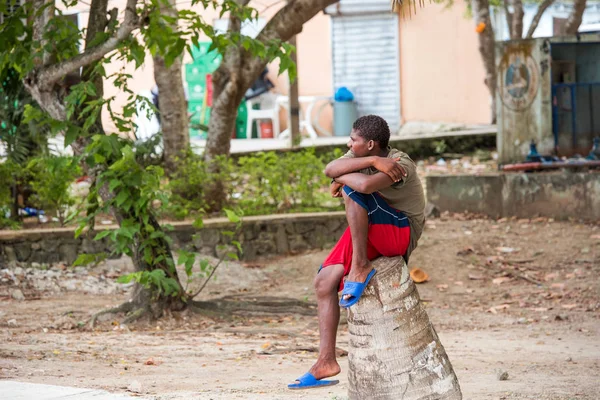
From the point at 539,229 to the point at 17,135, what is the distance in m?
6.16

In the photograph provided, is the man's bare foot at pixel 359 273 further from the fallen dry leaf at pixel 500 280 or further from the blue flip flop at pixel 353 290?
the fallen dry leaf at pixel 500 280

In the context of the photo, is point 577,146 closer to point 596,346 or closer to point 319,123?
point 596,346

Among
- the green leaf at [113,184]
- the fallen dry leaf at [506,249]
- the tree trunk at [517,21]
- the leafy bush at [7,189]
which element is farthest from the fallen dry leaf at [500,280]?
the tree trunk at [517,21]

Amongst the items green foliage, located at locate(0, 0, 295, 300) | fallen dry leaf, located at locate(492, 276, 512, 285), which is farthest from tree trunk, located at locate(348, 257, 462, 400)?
fallen dry leaf, located at locate(492, 276, 512, 285)

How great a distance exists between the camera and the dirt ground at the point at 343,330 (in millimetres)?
5523

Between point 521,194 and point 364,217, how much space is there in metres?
7.71

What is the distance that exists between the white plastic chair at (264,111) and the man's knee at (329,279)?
1548cm

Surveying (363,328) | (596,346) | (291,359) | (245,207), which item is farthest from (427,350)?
(245,207)

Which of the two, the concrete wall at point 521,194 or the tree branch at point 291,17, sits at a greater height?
the tree branch at point 291,17

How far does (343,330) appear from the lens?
309 inches

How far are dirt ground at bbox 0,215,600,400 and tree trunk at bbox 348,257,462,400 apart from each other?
57 centimetres

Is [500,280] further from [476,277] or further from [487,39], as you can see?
[487,39]

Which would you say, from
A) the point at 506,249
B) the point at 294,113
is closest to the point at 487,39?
the point at 294,113

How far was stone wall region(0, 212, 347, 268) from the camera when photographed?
9.59m
